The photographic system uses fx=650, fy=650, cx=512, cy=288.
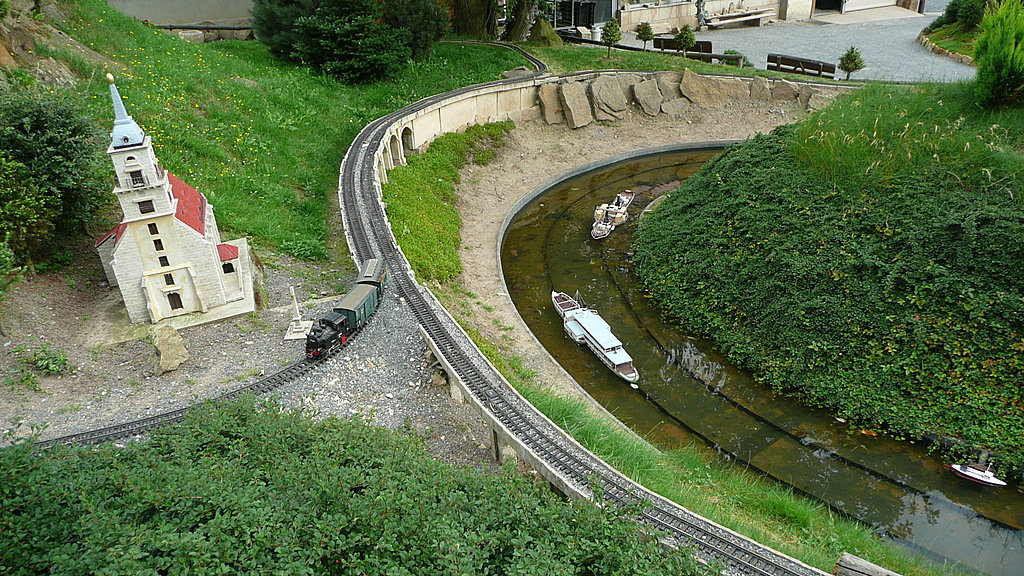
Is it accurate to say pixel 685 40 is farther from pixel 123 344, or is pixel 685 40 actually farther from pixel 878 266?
pixel 123 344

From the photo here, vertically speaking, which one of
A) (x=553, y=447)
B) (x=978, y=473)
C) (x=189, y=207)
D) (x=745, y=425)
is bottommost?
(x=978, y=473)

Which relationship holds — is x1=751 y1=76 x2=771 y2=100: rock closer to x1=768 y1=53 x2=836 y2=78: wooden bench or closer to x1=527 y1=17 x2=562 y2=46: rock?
x1=768 y1=53 x2=836 y2=78: wooden bench

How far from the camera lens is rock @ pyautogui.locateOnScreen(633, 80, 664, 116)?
5038 centimetres

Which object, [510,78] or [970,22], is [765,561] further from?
[970,22]

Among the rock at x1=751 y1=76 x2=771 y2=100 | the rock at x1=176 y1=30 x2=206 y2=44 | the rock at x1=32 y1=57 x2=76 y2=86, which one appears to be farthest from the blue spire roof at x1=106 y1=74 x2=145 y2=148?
the rock at x1=751 y1=76 x2=771 y2=100

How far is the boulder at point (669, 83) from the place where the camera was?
167 feet

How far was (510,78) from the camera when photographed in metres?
50.3

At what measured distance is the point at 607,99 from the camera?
164 ft

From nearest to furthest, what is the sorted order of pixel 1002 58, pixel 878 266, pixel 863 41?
1. pixel 878 266
2. pixel 1002 58
3. pixel 863 41

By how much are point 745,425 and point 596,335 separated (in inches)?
260

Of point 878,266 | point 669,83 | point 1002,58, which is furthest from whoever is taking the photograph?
point 669,83

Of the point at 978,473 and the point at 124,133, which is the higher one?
the point at 124,133

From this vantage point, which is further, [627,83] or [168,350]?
[627,83]

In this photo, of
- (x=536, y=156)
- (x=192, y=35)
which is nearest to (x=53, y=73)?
(x=192, y=35)
